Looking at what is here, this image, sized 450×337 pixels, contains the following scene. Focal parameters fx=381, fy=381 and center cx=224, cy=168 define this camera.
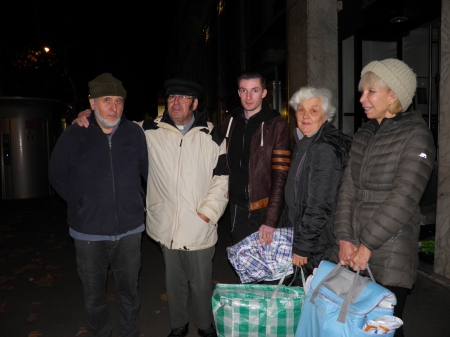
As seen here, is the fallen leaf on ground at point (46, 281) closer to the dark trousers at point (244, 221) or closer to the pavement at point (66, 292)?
the pavement at point (66, 292)

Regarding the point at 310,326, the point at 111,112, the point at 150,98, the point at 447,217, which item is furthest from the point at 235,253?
the point at 150,98

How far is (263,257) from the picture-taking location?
9.53 feet

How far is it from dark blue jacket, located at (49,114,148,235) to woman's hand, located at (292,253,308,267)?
52.6 inches

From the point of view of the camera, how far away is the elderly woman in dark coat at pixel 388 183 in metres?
2.28

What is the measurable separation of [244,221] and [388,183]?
1.45m

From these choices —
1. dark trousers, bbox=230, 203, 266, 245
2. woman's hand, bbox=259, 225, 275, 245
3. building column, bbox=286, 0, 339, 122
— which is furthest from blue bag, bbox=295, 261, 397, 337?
building column, bbox=286, 0, 339, 122

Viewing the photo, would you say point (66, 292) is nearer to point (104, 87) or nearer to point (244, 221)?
point (244, 221)

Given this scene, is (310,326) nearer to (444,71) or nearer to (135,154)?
(135,154)

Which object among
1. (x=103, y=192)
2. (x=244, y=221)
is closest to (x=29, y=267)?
(x=103, y=192)

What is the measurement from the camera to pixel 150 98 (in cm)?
5431

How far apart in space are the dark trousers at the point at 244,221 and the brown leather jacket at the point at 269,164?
0.32 feet

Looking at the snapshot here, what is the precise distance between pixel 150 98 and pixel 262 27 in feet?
155

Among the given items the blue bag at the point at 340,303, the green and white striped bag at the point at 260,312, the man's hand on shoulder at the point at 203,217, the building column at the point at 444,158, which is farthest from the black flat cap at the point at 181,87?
the building column at the point at 444,158

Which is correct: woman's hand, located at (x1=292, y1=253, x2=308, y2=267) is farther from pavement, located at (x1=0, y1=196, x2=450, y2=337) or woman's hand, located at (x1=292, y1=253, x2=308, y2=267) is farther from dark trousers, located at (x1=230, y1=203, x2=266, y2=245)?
pavement, located at (x1=0, y1=196, x2=450, y2=337)
